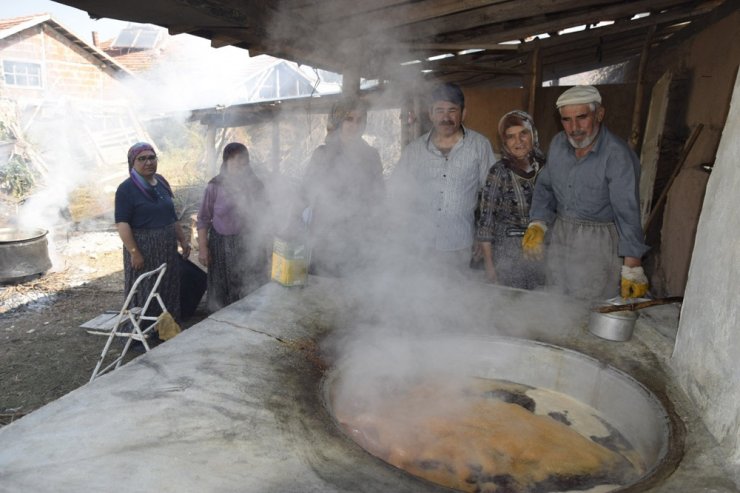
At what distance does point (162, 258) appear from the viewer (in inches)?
179

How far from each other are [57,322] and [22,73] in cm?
1447

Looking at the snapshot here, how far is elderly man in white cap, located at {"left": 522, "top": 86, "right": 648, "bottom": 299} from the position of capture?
9.16 feet

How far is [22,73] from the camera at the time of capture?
629 inches

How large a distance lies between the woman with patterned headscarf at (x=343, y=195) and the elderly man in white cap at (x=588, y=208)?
127cm

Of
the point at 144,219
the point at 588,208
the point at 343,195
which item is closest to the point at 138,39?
the point at 144,219

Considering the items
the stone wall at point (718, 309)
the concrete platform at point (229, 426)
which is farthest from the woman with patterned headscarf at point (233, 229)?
the stone wall at point (718, 309)

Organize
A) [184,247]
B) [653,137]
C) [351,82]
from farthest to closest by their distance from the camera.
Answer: [653,137]
[184,247]
[351,82]

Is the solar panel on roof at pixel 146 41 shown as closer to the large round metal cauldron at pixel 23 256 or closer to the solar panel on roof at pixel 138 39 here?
the solar panel on roof at pixel 138 39

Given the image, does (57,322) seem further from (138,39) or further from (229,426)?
(138,39)

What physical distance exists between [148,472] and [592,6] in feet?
15.0

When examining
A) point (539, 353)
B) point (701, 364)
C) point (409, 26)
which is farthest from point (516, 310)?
point (409, 26)

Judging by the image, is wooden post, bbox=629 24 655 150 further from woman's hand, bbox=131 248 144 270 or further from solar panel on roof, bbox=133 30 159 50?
solar panel on roof, bbox=133 30 159 50

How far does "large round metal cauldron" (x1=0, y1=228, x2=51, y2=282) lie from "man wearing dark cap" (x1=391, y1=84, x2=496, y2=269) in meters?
6.00

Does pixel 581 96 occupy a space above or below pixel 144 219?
above
